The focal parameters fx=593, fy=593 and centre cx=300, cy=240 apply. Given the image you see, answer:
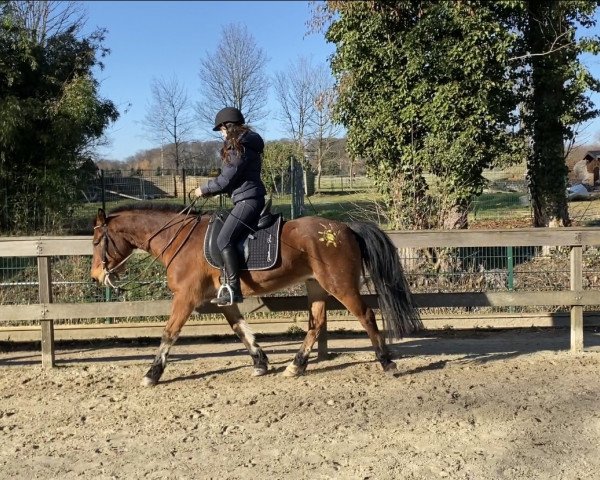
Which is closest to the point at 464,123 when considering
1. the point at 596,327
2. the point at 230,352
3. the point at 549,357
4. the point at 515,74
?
the point at 515,74

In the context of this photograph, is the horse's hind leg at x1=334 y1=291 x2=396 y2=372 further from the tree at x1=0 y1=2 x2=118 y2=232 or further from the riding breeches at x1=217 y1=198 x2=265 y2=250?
the tree at x1=0 y1=2 x2=118 y2=232

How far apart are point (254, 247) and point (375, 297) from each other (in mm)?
1568

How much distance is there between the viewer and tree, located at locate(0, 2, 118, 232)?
13.4 metres

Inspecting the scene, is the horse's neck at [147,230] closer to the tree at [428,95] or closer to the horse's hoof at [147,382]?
the horse's hoof at [147,382]

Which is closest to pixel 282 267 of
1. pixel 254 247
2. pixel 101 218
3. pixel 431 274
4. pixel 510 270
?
pixel 254 247

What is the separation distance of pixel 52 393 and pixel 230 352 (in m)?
2.10

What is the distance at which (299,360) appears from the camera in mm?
5906

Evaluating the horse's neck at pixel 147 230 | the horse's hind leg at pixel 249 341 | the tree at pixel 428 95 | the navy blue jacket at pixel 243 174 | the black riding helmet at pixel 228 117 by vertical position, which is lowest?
the horse's hind leg at pixel 249 341

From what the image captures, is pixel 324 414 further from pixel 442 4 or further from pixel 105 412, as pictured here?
pixel 442 4

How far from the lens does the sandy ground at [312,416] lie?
154 inches

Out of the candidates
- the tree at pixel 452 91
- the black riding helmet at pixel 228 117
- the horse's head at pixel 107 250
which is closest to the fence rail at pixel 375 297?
the horse's head at pixel 107 250

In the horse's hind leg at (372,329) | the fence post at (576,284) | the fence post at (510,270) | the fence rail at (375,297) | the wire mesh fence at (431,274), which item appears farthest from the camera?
the fence post at (510,270)

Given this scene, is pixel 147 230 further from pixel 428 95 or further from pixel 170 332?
pixel 428 95

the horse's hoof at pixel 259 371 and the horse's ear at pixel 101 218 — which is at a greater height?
the horse's ear at pixel 101 218
